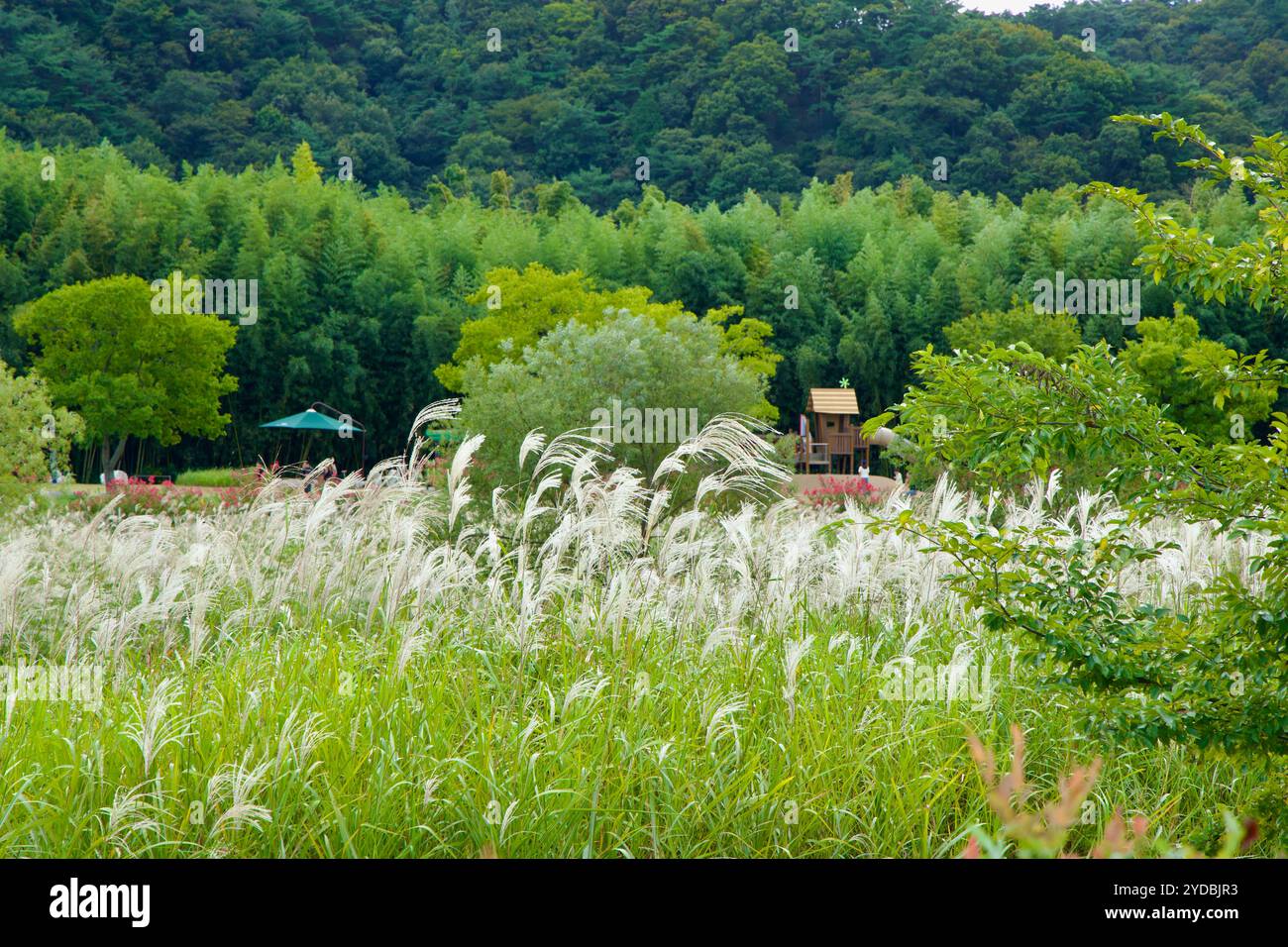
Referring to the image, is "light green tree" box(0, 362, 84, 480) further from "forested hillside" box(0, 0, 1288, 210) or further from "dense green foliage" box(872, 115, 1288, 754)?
"forested hillside" box(0, 0, 1288, 210)

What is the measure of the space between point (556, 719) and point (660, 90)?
4779 cm

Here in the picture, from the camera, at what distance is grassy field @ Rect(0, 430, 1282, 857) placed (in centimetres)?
278

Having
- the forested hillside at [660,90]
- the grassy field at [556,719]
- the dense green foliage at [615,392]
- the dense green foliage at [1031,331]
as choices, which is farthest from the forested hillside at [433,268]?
the grassy field at [556,719]

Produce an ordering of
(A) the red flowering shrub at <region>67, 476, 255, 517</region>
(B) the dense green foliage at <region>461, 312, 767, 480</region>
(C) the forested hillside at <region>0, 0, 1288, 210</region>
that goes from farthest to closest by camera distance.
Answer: (C) the forested hillside at <region>0, 0, 1288, 210</region> < (A) the red flowering shrub at <region>67, 476, 255, 517</region> < (B) the dense green foliage at <region>461, 312, 767, 480</region>

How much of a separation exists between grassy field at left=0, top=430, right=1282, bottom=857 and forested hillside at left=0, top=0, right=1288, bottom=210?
3911 cm

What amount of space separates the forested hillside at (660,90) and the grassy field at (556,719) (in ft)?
128

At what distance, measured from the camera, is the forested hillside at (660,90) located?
140 feet

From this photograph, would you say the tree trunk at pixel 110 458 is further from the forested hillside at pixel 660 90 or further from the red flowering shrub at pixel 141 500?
the forested hillside at pixel 660 90

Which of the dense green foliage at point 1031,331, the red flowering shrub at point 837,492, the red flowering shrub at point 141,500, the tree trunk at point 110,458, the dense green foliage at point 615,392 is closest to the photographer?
the dense green foliage at point 615,392

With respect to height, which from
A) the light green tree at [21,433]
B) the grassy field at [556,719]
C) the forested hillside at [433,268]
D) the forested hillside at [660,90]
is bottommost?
the grassy field at [556,719]

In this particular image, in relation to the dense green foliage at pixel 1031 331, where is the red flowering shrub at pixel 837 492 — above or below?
below

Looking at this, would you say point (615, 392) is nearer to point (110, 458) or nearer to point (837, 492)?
point (837, 492)

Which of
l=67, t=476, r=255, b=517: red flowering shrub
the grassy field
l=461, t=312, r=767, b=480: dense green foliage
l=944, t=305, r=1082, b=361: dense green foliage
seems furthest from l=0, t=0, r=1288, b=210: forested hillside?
the grassy field

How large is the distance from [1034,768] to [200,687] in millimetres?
2418
